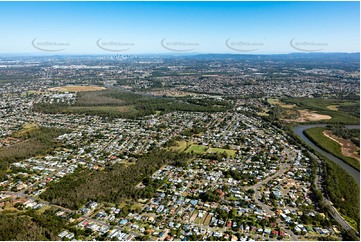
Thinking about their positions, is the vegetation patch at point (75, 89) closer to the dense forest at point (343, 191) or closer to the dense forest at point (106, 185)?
the dense forest at point (106, 185)

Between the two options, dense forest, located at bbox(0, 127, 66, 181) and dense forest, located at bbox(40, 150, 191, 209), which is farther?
dense forest, located at bbox(0, 127, 66, 181)

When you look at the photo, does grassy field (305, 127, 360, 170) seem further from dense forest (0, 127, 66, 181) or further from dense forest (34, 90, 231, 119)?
dense forest (0, 127, 66, 181)

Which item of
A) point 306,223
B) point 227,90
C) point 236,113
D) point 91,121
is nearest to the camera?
point 306,223

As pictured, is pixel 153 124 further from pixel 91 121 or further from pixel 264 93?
pixel 264 93

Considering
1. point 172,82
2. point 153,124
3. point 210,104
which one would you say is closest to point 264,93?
point 210,104

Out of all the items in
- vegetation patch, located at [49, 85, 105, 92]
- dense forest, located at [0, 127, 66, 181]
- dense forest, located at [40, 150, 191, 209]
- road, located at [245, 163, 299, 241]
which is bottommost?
road, located at [245, 163, 299, 241]

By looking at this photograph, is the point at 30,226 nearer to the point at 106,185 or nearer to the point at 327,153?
the point at 106,185

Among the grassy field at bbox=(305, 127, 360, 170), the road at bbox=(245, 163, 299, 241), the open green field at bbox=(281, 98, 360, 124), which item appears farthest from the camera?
the open green field at bbox=(281, 98, 360, 124)

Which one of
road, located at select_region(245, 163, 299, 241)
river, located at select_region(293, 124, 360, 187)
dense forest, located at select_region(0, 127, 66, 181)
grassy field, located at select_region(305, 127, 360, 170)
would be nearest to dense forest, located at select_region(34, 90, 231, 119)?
dense forest, located at select_region(0, 127, 66, 181)
